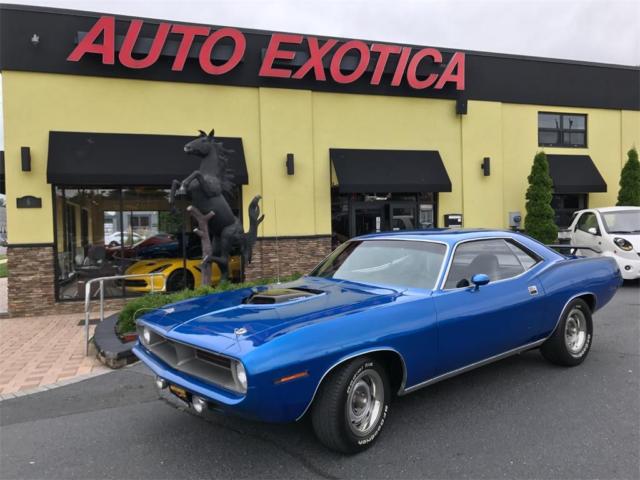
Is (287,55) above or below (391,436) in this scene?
above

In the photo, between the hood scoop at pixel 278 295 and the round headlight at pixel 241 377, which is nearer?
the round headlight at pixel 241 377

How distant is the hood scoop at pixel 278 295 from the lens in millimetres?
3719

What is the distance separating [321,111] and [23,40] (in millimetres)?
6830

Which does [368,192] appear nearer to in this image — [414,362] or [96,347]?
[96,347]

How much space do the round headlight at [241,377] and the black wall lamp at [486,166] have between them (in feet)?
41.4

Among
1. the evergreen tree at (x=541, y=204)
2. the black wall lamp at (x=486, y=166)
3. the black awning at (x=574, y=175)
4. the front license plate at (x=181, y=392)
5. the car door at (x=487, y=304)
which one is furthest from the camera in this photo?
the black awning at (x=574, y=175)

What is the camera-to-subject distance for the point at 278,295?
3.83 metres

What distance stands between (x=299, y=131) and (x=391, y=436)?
31.9 ft

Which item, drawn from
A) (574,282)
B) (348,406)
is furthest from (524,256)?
(348,406)

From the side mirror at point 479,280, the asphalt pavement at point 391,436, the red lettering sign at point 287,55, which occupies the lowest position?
the asphalt pavement at point 391,436

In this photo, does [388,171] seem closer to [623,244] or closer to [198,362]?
[623,244]

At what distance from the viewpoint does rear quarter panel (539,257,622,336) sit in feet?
15.0

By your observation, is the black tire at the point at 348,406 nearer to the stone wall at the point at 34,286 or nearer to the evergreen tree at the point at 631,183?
the stone wall at the point at 34,286

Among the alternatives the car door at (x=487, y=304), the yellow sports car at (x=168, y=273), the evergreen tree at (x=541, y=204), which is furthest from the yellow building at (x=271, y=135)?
the car door at (x=487, y=304)
